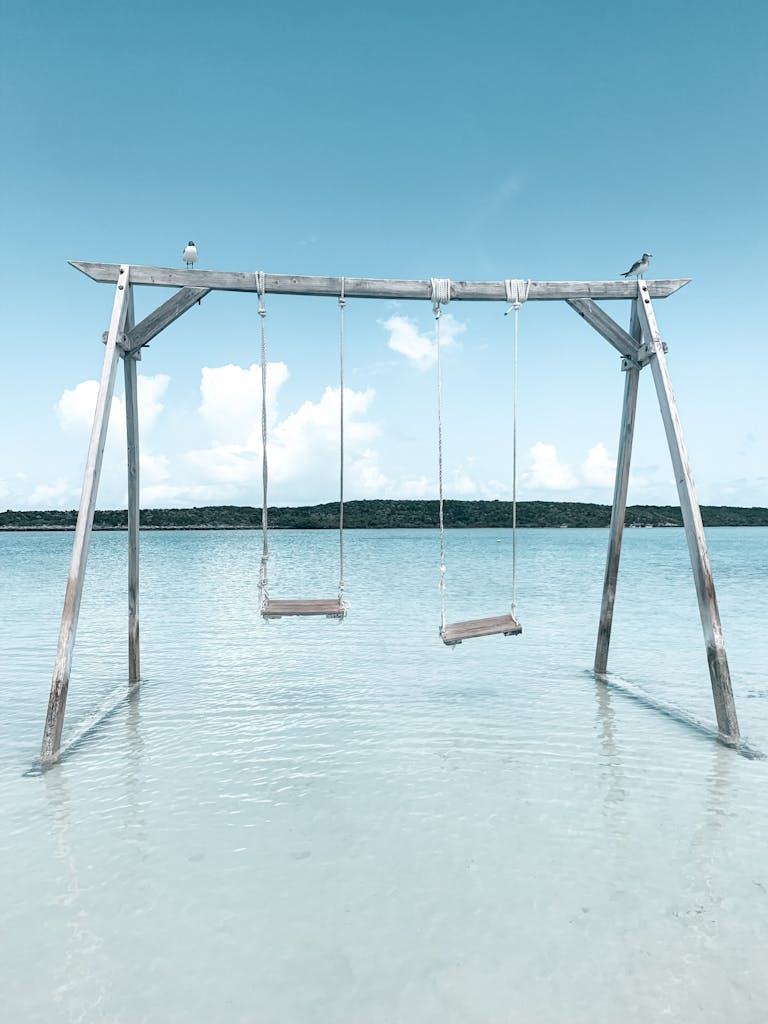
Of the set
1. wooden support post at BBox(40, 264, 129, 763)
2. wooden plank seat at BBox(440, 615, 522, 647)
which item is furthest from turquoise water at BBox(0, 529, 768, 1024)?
wooden plank seat at BBox(440, 615, 522, 647)

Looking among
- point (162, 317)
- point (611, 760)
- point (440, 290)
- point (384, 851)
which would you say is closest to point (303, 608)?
point (384, 851)

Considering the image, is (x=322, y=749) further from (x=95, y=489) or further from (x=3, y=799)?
(x=95, y=489)

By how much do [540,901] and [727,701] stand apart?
12.3 ft

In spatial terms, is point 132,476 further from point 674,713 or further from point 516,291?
point 674,713

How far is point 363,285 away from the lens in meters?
7.11

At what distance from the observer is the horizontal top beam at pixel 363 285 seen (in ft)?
22.5

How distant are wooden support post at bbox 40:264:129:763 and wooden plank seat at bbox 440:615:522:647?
139 inches

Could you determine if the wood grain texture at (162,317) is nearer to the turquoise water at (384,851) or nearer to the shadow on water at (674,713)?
the turquoise water at (384,851)

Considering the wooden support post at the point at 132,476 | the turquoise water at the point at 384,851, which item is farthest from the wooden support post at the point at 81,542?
the wooden support post at the point at 132,476

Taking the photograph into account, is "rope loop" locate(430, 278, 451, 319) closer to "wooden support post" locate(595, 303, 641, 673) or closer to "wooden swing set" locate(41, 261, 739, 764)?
"wooden swing set" locate(41, 261, 739, 764)

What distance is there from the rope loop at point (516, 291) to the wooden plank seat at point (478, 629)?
3424 mm

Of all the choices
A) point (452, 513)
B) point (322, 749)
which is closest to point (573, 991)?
point (322, 749)

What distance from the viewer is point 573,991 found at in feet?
10.2

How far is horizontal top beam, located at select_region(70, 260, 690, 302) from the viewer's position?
22.5 feet
